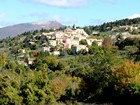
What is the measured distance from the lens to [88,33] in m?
141

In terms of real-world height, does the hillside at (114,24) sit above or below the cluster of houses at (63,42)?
above

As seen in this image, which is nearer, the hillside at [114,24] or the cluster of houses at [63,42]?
the cluster of houses at [63,42]

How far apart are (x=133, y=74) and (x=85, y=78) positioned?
24.0ft

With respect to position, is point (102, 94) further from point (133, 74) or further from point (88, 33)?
point (88, 33)

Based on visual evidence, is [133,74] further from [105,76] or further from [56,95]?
[56,95]

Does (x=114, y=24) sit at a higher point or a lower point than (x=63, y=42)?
higher

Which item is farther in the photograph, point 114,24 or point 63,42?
point 114,24

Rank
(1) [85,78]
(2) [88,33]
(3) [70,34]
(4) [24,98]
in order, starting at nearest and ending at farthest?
(4) [24,98]
(1) [85,78]
(3) [70,34]
(2) [88,33]

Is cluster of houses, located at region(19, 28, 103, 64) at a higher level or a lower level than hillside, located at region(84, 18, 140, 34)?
lower

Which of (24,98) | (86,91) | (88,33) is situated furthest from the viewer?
(88,33)

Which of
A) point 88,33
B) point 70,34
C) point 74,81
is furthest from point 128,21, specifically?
point 74,81

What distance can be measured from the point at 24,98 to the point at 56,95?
15.0 ft

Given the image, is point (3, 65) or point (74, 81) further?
point (3, 65)

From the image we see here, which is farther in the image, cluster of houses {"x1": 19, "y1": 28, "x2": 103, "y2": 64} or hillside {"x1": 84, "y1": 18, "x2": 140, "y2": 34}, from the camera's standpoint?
hillside {"x1": 84, "y1": 18, "x2": 140, "y2": 34}
